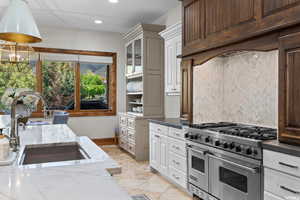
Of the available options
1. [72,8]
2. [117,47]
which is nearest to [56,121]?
[72,8]

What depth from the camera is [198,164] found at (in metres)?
2.88

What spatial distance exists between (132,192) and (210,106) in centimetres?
154

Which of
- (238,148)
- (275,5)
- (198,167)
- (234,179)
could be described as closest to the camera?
(275,5)

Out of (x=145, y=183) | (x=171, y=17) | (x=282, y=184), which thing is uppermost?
(x=171, y=17)

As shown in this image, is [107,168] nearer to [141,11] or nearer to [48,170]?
[48,170]

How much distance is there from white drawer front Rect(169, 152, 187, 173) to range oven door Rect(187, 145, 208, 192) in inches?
5.3

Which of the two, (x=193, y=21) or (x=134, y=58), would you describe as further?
(x=134, y=58)

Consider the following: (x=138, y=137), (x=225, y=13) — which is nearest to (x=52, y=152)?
(x=225, y=13)

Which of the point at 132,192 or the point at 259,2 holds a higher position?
the point at 259,2

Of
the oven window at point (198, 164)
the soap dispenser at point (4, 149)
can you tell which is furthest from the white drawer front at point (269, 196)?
the soap dispenser at point (4, 149)

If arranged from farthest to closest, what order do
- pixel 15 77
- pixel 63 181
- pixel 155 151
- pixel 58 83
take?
pixel 58 83 → pixel 15 77 → pixel 155 151 → pixel 63 181

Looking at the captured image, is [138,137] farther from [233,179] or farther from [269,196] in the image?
[269,196]

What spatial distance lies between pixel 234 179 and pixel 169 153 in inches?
51.6

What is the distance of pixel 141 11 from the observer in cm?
470
